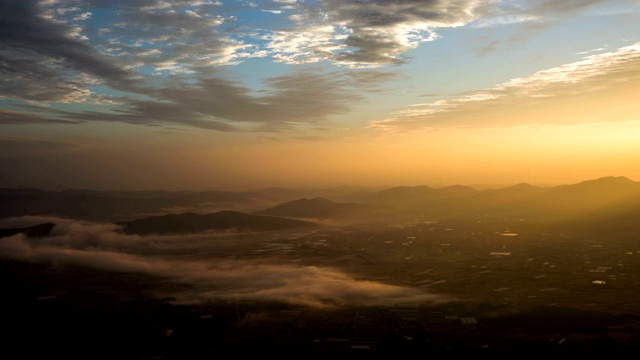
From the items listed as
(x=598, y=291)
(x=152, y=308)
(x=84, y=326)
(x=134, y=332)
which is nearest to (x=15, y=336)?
(x=84, y=326)

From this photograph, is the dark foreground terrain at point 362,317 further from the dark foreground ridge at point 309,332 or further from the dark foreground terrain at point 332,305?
the dark foreground terrain at point 332,305

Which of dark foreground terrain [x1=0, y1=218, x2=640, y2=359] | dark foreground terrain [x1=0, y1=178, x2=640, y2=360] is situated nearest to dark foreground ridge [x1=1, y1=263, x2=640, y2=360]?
dark foreground terrain [x1=0, y1=218, x2=640, y2=359]

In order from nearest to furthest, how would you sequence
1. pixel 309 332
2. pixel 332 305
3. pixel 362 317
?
pixel 309 332
pixel 362 317
pixel 332 305

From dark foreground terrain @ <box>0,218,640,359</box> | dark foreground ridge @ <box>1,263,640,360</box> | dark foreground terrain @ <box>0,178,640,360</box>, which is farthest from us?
dark foreground terrain @ <box>0,178,640,360</box>

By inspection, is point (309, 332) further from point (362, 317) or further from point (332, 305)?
point (332, 305)

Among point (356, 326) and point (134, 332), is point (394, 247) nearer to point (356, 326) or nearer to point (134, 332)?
point (356, 326)

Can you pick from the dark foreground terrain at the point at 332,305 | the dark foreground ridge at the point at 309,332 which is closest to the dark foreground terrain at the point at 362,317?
the dark foreground ridge at the point at 309,332

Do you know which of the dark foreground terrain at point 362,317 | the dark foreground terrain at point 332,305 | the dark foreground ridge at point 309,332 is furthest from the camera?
the dark foreground terrain at point 332,305

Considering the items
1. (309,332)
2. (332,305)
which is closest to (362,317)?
(309,332)

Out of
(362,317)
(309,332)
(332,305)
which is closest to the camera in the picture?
(309,332)

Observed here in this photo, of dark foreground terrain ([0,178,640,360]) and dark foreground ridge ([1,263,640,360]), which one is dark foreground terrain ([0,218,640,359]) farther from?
dark foreground terrain ([0,178,640,360])

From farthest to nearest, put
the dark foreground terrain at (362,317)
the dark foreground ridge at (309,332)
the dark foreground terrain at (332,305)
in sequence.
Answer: the dark foreground terrain at (332,305)
the dark foreground terrain at (362,317)
the dark foreground ridge at (309,332)
